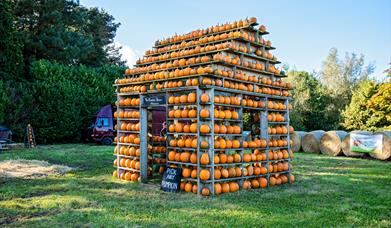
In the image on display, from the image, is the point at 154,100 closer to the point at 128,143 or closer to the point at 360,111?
the point at 128,143

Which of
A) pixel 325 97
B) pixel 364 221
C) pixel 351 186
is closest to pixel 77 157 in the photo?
pixel 351 186

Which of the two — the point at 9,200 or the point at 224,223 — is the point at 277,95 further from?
the point at 9,200

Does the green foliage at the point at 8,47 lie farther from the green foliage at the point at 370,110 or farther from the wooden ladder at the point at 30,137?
the green foliage at the point at 370,110

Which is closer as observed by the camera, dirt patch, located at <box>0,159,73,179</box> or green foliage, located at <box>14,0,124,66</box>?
dirt patch, located at <box>0,159,73,179</box>

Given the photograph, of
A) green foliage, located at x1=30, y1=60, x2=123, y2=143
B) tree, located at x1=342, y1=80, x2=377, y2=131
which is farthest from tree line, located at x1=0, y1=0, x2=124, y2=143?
tree, located at x1=342, y1=80, x2=377, y2=131

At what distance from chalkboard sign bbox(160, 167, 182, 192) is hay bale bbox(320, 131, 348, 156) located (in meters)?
12.9

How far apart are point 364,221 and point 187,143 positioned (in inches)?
157

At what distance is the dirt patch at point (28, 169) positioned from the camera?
34.4 feet

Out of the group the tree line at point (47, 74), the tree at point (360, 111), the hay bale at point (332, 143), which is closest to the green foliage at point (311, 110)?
the tree at point (360, 111)

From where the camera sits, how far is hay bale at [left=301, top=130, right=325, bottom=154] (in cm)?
1998

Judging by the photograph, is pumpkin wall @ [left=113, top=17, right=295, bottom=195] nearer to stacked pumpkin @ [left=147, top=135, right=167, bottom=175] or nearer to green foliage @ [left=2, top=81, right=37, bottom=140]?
stacked pumpkin @ [left=147, top=135, right=167, bottom=175]

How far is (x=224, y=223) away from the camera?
5.66 m

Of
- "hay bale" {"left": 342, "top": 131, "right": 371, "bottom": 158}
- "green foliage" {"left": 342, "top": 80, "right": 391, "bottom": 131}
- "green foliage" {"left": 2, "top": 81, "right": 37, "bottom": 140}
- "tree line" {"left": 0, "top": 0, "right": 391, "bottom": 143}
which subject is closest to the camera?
"hay bale" {"left": 342, "top": 131, "right": 371, "bottom": 158}

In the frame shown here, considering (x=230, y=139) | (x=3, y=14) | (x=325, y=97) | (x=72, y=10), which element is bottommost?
(x=230, y=139)
